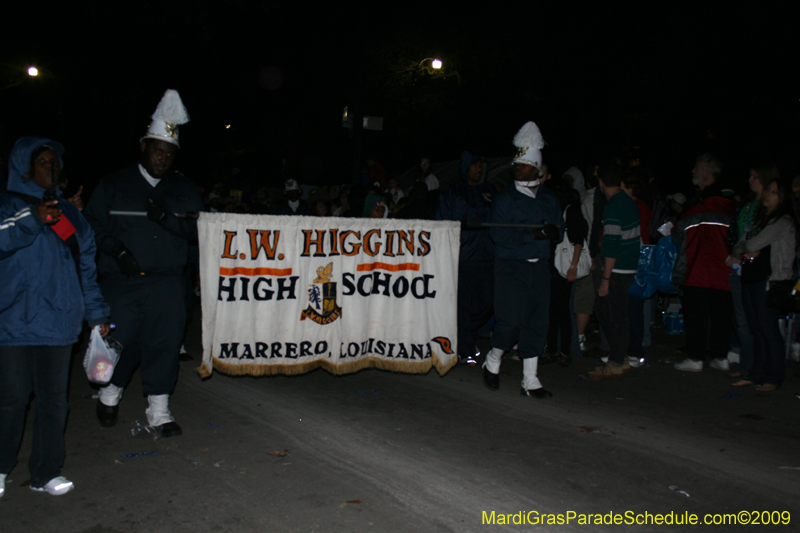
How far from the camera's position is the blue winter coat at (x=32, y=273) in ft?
11.6

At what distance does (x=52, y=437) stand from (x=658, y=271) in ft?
20.7

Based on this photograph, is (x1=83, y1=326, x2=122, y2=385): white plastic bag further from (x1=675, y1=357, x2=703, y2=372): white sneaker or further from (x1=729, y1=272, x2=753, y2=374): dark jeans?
(x1=729, y1=272, x2=753, y2=374): dark jeans

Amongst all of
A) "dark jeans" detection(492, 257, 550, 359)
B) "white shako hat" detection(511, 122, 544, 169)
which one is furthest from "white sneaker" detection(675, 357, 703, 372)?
"white shako hat" detection(511, 122, 544, 169)

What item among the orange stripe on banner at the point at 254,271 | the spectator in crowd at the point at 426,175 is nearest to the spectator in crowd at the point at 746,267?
the orange stripe on banner at the point at 254,271

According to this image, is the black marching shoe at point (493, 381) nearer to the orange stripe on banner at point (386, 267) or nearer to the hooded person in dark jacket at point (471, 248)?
the hooded person in dark jacket at point (471, 248)

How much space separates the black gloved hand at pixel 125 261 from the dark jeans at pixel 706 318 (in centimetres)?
567

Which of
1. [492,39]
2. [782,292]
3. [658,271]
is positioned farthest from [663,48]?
[782,292]

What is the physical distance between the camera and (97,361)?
13.6 ft

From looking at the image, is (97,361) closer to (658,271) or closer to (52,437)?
(52,437)

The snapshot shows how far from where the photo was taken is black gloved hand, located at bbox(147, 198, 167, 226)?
4.56 meters

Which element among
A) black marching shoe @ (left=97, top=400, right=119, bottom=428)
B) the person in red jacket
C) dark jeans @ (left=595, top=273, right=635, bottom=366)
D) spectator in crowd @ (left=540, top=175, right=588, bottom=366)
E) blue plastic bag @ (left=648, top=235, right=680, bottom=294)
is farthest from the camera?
blue plastic bag @ (left=648, top=235, right=680, bottom=294)

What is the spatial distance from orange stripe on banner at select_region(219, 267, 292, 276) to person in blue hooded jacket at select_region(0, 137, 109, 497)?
1468 millimetres

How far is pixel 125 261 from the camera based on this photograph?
4504 mm

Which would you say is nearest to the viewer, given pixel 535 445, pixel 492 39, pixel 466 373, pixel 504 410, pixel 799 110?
pixel 535 445
